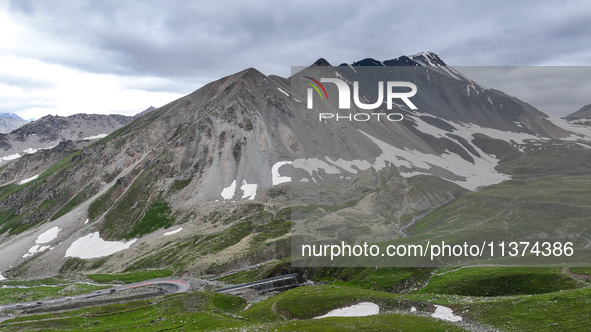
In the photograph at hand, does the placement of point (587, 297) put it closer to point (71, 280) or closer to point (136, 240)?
point (71, 280)

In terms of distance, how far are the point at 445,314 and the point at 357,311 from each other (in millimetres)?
13901

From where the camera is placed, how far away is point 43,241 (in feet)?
538

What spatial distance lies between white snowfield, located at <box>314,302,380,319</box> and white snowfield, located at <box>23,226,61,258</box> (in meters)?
152

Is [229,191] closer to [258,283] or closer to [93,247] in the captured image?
[93,247]

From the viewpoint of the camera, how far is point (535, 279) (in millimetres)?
68062

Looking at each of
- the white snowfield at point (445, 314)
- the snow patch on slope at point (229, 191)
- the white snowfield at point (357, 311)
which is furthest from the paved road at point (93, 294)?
the snow patch on slope at point (229, 191)

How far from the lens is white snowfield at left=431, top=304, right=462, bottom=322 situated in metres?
49.3

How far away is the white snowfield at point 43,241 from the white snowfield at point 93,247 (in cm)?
1193

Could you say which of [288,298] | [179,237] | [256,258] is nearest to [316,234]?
[256,258]

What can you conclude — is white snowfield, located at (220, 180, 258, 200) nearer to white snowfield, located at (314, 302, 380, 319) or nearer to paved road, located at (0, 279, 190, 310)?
paved road, located at (0, 279, 190, 310)

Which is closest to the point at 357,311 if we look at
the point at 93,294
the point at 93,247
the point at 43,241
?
the point at 93,294

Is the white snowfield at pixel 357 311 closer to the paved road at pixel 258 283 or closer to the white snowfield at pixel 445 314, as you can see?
the white snowfield at pixel 445 314

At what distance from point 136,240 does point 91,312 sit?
90238mm

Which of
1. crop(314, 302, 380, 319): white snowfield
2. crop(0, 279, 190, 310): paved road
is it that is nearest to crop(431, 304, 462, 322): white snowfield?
crop(314, 302, 380, 319): white snowfield
